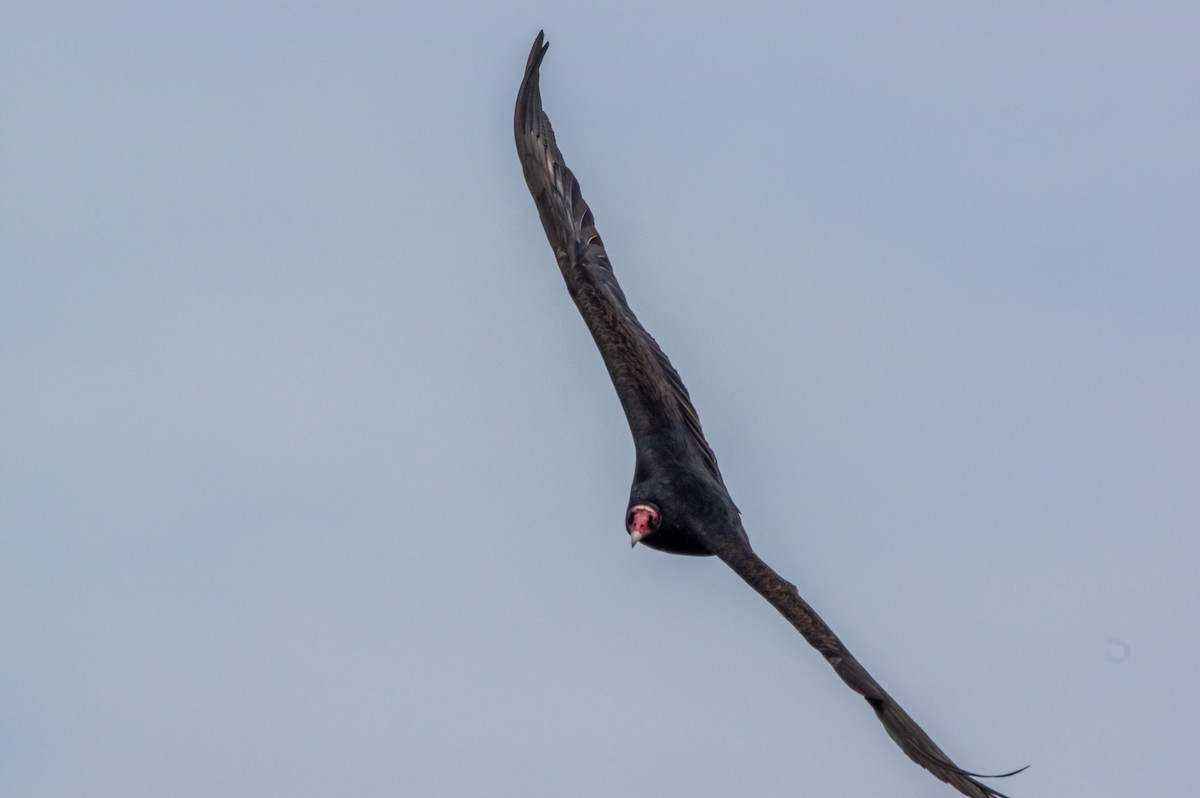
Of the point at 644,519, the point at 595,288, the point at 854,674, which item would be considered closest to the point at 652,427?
the point at 644,519

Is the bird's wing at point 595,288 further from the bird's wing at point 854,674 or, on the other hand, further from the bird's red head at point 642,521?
the bird's wing at point 854,674

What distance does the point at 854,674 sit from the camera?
27.2 m

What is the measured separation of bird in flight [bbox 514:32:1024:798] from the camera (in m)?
28.0

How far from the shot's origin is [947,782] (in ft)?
85.4

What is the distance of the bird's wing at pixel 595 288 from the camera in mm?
33438

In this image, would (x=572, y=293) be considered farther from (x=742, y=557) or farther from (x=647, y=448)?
(x=742, y=557)

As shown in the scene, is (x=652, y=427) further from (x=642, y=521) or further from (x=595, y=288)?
(x=595, y=288)

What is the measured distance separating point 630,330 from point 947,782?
1046 cm

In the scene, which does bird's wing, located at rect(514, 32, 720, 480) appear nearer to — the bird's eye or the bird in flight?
the bird in flight

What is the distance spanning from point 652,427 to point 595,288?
277cm

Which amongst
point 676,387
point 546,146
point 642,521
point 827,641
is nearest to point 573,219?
point 546,146

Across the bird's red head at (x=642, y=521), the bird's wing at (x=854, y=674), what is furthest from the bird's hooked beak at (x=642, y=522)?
the bird's wing at (x=854, y=674)

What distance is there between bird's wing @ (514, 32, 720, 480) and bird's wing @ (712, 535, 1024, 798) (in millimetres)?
4038

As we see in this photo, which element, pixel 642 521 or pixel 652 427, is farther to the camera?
pixel 652 427
